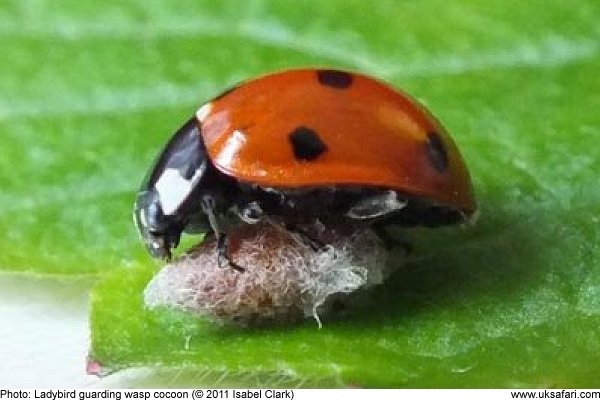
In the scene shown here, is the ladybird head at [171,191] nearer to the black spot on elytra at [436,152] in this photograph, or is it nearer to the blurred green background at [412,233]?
the blurred green background at [412,233]

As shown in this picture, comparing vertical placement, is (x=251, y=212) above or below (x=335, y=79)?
below

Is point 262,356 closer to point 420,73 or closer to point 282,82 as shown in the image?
point 282,82

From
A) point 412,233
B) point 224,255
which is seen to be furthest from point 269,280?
point 412,233

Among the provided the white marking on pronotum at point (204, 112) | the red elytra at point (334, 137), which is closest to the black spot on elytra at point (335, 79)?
the red elytra at point (334, 137)

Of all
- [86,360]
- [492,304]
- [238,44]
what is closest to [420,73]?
[238,44]

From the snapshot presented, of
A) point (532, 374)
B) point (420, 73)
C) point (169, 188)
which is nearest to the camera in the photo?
point (532, 374)

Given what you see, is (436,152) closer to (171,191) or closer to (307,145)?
(307,145)

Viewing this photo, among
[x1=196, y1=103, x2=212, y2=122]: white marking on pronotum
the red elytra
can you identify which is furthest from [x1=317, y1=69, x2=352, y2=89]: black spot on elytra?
[x1=196, y1=103, x2=212, y2=122]: white marking on pronotum
